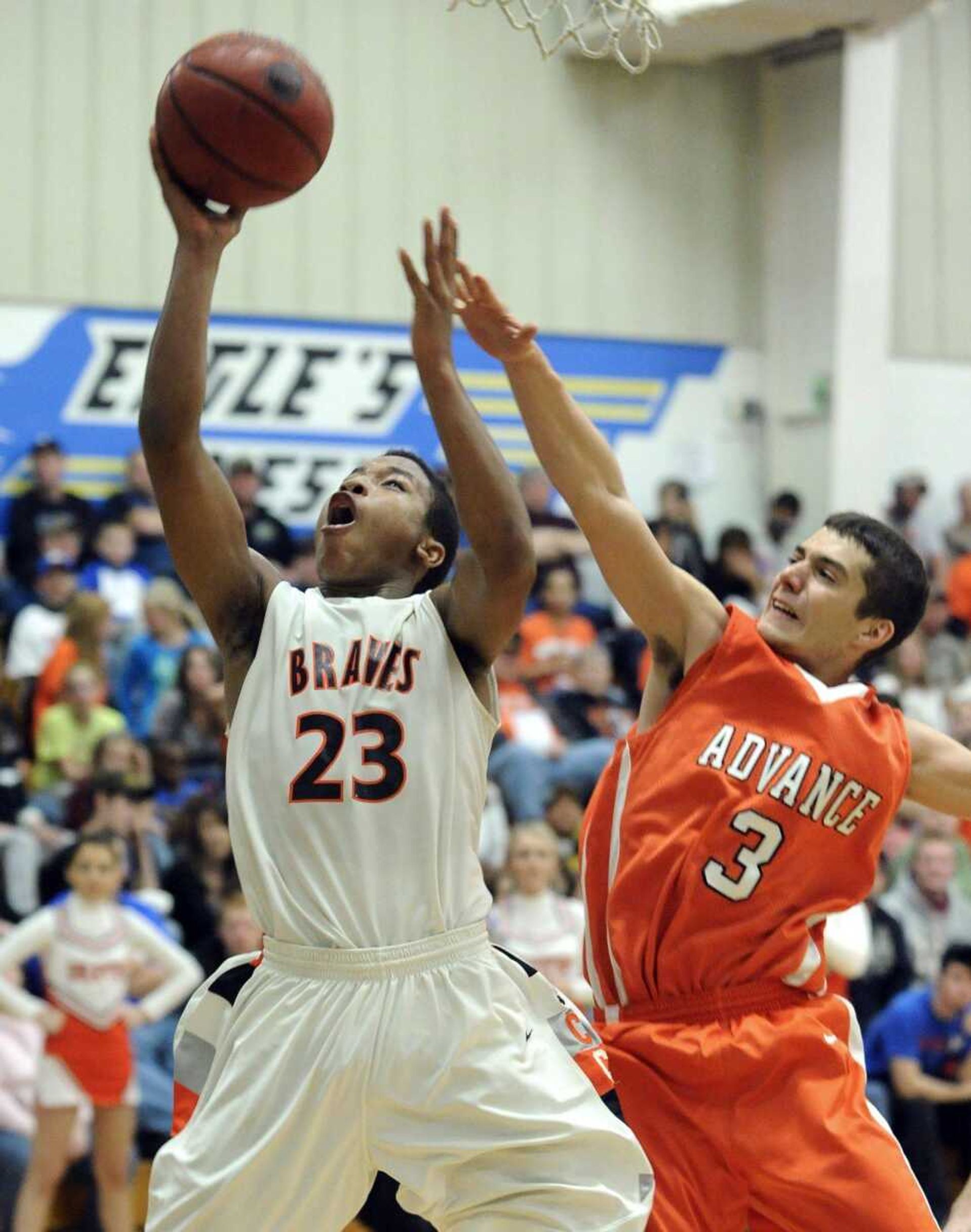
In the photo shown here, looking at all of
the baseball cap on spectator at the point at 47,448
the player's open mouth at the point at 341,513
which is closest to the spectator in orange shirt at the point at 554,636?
the baseball cap on spectator at the point at 47,448

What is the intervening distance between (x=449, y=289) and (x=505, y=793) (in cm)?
655

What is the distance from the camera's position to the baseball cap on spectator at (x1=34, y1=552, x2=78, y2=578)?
452 inches

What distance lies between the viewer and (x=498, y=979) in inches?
156

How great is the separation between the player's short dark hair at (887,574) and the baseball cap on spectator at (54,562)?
7.42 m

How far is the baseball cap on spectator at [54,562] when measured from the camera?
1147 cm

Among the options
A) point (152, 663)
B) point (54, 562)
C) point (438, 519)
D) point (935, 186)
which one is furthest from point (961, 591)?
point (438, 519)

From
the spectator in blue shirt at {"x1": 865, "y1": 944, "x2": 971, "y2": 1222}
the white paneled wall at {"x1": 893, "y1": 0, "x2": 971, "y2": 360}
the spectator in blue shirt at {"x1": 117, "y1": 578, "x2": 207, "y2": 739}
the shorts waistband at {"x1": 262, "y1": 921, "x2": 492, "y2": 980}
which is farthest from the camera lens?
the white paneled wall at {"x1": 893, "y1": 0, "x2": 971, "y2": 360}

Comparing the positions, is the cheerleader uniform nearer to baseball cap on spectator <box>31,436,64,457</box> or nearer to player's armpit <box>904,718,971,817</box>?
player's armpit <box>904,718,971,817</box>

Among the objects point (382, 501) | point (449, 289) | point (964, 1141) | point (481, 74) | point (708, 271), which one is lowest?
point (964, 1141)

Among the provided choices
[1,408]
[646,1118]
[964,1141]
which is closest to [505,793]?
[964,1141]

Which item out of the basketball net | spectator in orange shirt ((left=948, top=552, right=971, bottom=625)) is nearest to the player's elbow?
the basketball net

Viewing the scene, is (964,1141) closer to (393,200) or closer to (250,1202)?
(250,1202)

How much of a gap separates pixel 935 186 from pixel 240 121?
13228 mm

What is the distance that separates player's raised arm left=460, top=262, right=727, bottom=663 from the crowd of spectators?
4.36 ft
